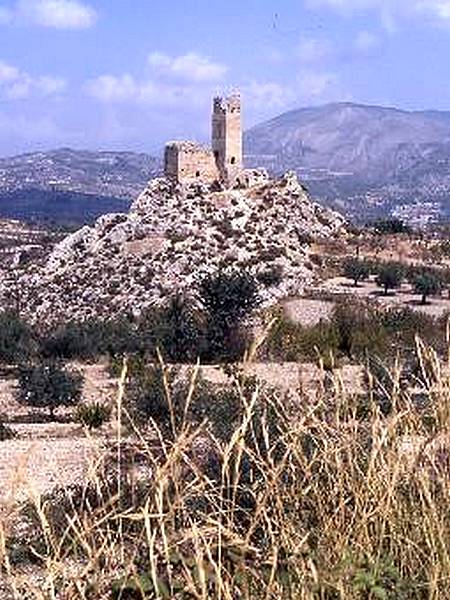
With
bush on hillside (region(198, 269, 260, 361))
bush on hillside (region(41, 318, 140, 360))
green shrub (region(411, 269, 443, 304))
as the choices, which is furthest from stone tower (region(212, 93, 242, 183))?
bush on hillside (region(41, 318, 140, 360))

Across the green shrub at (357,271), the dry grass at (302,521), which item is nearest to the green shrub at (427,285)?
the green shrub at (357,271)

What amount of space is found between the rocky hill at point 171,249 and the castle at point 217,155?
24.2 inches

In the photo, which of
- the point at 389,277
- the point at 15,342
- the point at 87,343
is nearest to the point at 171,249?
the point at 389,277

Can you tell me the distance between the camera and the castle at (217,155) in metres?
41.6

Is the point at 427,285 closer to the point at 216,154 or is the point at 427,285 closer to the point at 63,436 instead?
the point at 216,154

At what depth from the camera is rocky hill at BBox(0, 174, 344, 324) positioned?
37125mm

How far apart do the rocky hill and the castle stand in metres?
0.61

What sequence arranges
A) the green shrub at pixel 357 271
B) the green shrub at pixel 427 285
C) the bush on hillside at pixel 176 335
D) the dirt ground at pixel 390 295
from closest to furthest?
the bush on hillside at pixel 176 335
the dirt ground at pixel 390 295
the green shrub at pixel 427 285
the green shrub at pixel 357 271

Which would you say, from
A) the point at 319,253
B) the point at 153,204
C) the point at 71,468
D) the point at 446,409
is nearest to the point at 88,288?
the point at 153,204

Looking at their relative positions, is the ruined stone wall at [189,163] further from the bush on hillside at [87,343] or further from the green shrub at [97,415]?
the green shrub at [97,415]

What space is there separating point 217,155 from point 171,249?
5649mm

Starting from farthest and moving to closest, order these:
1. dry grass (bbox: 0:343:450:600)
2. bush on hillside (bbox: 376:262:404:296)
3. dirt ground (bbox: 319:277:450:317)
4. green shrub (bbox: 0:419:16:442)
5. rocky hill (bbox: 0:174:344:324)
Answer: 1. bush on hillside (bbox: 376:262:404:296)
2. rocky hill (bbox: 0:174:344:324)
3. dirt ground (bbox: 319:277:450:317)
4. green shrub (bbox: 0:419:16:442)
5. dry grass (bbox: 0:343:450:600)

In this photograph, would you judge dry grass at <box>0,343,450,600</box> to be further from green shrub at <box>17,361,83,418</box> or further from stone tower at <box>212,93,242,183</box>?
stone tower at <box>212,93,242,183</box>

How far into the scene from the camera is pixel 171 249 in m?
39.8
